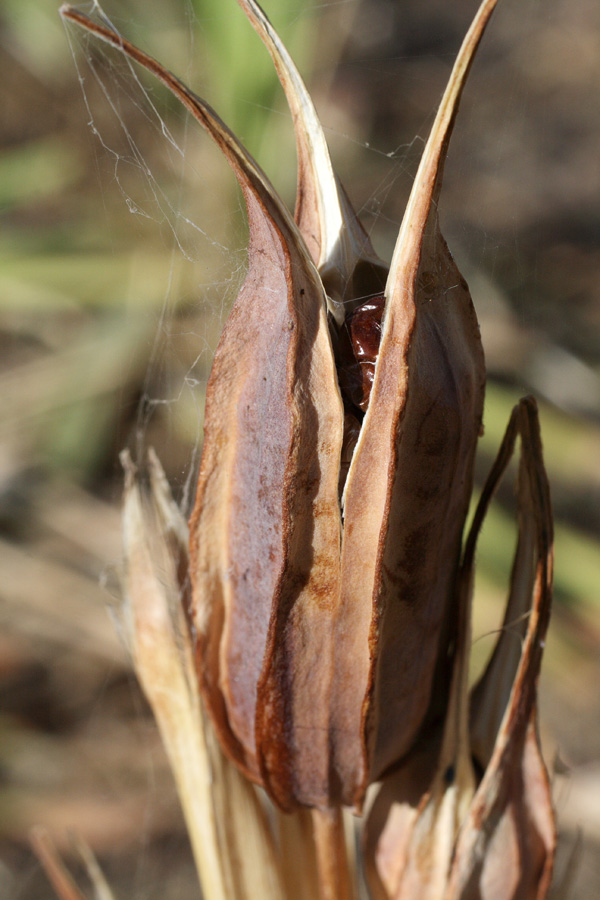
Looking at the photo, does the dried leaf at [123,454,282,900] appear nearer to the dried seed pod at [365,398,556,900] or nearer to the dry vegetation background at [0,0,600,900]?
the dried seed pod at [365,398,556,900]

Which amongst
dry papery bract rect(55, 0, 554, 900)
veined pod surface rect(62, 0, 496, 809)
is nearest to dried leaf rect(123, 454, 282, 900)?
dry papery bract rect(55, 0, 554, 900)

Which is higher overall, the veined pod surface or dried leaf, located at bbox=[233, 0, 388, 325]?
dried leaf, located at bbox=[233, 0, 388, 325]

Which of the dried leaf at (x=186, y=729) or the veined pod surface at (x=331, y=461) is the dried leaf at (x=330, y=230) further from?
the dried leaf at (x=186, y=729)

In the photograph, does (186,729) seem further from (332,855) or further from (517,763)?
(517,763)

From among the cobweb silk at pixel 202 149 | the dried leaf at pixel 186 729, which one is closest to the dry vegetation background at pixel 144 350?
the cobweb silk at pixel 202 149

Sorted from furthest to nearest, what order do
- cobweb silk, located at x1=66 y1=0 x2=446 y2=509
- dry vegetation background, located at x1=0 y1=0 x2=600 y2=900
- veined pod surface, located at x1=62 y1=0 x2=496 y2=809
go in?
dry vegetation background, located at x1=0 y1=0 x2=600 y2=900, cobweb silk, located at x1=66 y1=0 x2=446 y2=509, veined pod surface, located at x1=62 y1=0 x2=496 y2=809

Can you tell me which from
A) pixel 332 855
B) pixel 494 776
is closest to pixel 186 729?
pixel 332 855

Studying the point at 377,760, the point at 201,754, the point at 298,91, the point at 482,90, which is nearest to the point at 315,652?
the point at 377,760

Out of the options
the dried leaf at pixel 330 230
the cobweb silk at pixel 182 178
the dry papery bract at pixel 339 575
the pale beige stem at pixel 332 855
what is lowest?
the pale beige stem at pixel 332 855
